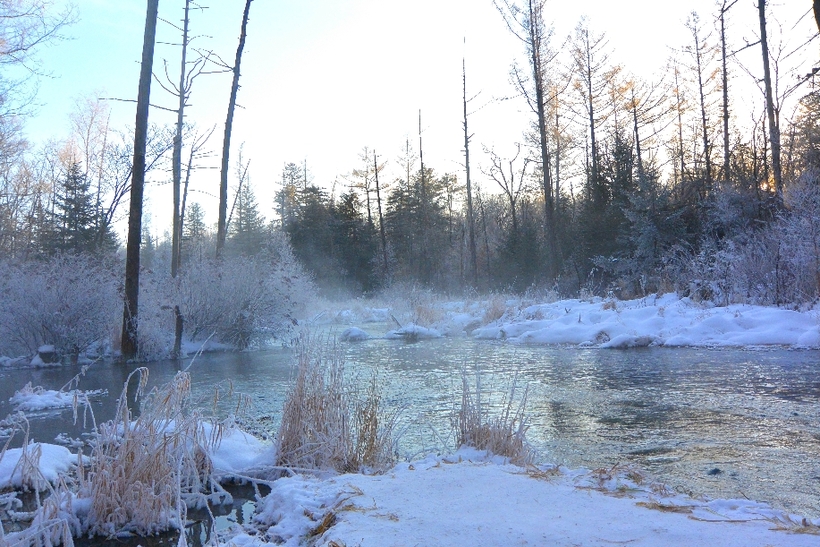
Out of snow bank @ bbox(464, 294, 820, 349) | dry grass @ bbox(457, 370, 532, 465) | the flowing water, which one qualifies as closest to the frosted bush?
the flowing water

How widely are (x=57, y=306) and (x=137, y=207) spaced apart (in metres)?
2.22

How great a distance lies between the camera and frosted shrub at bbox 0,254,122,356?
1044cm

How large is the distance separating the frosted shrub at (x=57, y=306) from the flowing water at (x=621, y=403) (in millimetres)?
802

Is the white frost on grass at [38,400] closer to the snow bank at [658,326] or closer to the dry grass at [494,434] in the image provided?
the dry grass at [494,434]

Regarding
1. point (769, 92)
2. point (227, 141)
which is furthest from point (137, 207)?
point (769, 92)

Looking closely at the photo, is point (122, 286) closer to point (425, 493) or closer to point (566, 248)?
point (425, 493)

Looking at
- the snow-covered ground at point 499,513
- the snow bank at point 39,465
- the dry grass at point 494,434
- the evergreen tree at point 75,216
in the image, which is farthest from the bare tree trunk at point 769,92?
the evergreen tree at point 75,216

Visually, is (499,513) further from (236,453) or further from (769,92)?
(769,92)

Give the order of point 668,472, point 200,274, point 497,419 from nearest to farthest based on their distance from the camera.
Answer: point 668,472
point 497,419
point 200,274

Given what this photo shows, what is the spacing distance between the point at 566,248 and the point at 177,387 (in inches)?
912

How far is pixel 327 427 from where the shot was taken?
13.0 ft

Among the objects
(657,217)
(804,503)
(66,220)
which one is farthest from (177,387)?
(66,220)

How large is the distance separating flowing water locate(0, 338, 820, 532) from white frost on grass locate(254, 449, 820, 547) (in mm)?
615

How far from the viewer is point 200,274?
41.2 feet
